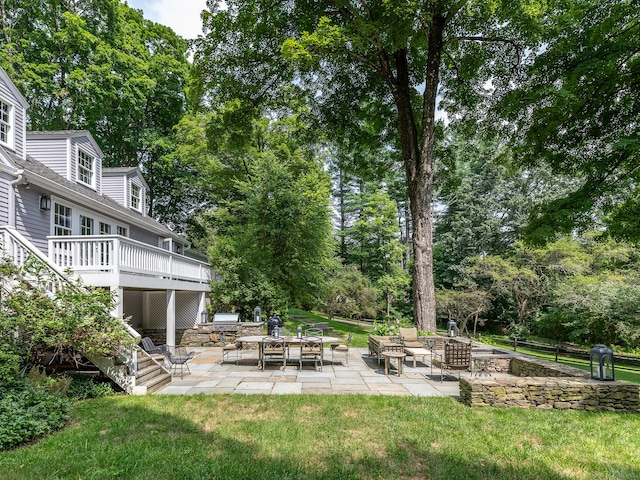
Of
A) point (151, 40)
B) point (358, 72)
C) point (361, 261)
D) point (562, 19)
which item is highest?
point (151, 40)

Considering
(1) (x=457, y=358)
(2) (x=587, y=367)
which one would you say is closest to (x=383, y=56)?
(1) (x=457, y=358)

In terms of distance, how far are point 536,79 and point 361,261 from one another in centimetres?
2113

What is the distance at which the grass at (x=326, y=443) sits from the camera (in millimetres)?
3975

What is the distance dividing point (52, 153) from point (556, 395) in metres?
14.8

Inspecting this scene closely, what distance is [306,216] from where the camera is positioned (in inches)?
650

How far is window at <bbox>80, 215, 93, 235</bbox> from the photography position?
1120cm

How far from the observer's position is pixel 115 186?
15.6m

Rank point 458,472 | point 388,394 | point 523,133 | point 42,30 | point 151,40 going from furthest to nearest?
point 151,40
point 42,30
point 523,133
point 388,394
point 458,472

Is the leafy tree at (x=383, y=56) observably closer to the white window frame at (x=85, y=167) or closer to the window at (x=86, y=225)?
the white window frame at (x=85, y=167)

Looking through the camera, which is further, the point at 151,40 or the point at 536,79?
the point at 151,40

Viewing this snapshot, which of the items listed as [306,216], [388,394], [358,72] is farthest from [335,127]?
[388,394]

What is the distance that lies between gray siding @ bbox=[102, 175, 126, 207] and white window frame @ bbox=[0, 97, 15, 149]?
5.90 metres

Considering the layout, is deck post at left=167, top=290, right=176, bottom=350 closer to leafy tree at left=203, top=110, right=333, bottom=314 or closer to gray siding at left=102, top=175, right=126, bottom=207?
leafy tree at left=203, top=110, right=333, bottom=314

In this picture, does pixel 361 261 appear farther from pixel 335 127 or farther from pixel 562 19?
pixel 562 19
